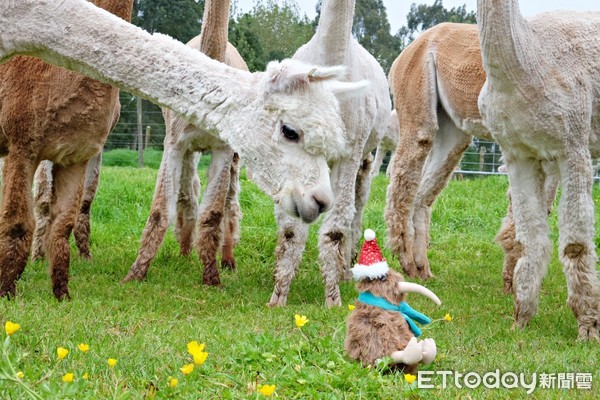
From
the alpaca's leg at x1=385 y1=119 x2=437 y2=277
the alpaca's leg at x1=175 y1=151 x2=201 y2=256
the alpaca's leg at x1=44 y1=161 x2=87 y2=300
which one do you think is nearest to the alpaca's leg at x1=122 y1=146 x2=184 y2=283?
the alpaca's leg at x1=175 y1=151 x2=201 y2=256

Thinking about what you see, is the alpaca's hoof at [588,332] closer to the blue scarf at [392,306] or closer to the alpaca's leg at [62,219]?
the blue scarf at [392,306]

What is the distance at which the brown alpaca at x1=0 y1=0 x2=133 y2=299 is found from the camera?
4.86 m

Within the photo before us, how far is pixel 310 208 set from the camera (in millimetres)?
3611

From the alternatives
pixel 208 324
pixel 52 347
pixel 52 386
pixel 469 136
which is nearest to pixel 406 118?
pixel 469 136

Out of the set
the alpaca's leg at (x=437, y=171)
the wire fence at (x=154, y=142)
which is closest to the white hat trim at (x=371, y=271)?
the alpaca's leg at (x=437, y=171)

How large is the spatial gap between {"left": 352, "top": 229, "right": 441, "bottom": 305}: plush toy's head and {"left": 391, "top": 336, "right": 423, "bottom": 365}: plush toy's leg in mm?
278

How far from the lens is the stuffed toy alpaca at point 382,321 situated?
3.63m

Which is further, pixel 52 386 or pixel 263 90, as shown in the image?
pixel 263 90

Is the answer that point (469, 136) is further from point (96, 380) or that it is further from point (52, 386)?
point (52, 386)

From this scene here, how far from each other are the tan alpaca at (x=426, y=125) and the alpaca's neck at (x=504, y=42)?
1925 mm

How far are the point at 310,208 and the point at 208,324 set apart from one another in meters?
1.58

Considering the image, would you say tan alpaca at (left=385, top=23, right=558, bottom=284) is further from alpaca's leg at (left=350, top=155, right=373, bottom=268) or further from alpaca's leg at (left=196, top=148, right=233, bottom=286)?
alpaca's leg at (left=196, top=148, right=233, bottom=286)

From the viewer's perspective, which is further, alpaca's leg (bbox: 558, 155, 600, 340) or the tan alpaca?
the tan alpaca

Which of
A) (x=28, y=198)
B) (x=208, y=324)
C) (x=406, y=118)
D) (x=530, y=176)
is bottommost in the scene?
(x=208, y=324)
